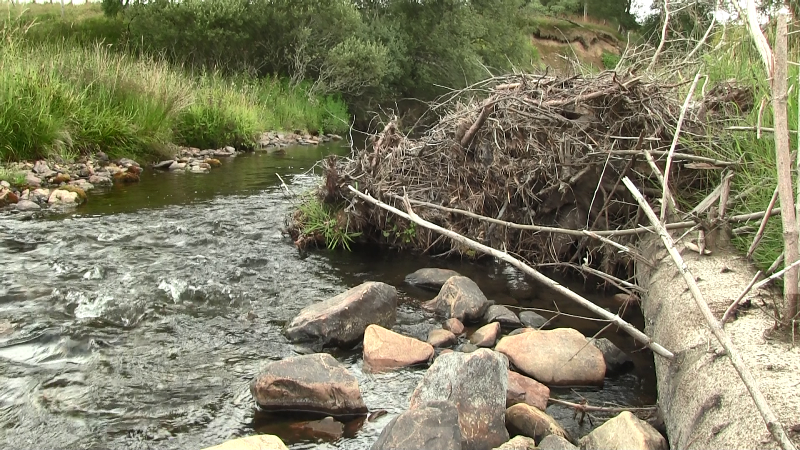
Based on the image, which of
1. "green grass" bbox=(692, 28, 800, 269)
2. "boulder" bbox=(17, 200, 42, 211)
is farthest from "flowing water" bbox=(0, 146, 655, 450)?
"green grass" bbox=(692, 28, 800, 269)

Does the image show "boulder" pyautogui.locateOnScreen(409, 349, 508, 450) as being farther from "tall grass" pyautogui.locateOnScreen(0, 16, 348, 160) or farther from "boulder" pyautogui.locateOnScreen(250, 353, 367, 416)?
"tall grass" pyautogui.locateOnScreen(0, 16, 348, 160)

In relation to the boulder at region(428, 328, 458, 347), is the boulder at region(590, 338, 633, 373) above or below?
above

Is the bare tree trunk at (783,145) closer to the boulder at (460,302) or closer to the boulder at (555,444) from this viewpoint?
the boulder at (555,444)

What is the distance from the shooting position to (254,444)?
7.82ft

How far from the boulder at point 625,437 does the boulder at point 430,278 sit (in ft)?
8.17

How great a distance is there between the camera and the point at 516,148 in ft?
16.9

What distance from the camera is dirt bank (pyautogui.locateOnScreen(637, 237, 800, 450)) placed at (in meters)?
1.93

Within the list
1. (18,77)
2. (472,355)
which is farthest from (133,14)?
(472,355)

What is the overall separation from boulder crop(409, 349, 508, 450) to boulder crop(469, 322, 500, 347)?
0.92m

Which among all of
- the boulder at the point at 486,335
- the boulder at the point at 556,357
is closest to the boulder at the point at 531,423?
the boulder at the point at 556,357

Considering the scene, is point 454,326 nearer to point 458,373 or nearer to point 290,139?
point 458,373

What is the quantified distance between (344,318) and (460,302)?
0.90m

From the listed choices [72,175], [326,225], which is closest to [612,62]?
[326,225]

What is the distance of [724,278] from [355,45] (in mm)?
19259
